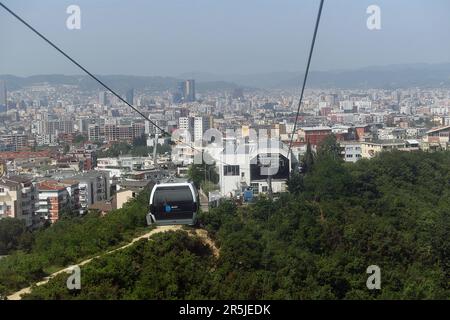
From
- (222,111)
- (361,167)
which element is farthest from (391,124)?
(361,167)

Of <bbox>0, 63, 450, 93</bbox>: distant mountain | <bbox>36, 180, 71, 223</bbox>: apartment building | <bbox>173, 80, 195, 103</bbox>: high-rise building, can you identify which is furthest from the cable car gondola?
<bbox>173, 80, 195, 103</bbox>: high-rise building

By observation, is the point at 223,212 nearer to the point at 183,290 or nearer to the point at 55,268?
the point at 55,268

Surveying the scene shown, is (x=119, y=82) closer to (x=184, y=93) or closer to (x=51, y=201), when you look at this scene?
(x=184, y=93)

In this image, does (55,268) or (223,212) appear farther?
(223,212)

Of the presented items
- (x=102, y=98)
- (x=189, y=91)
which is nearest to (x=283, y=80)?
(x=189, y=91)

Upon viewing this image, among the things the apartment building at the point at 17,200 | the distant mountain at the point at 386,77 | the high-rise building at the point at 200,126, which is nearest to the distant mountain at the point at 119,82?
the distant mountain at the point at 386,77

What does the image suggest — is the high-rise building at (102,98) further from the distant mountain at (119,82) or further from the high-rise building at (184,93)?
the high-rise building at (184,93)

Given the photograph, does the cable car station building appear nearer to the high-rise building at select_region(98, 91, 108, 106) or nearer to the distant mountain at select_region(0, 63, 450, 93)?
the distant mountain at select_region(0, 63, 450, 93)
